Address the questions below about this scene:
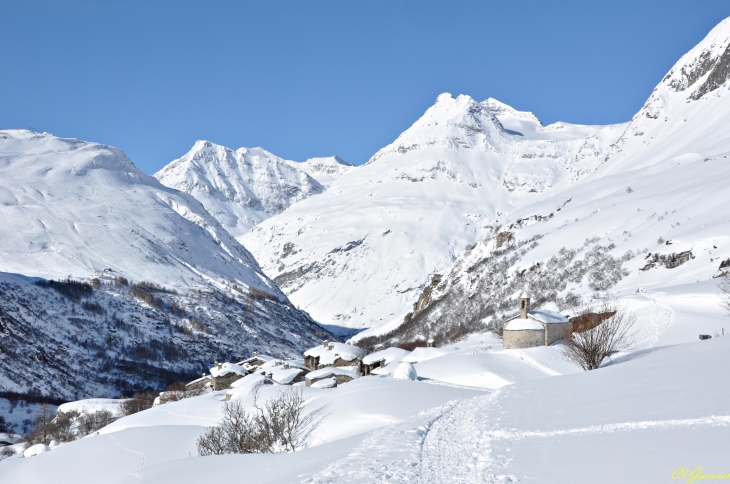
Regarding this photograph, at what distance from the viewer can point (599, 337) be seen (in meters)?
46.7

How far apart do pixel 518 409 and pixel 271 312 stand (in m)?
168

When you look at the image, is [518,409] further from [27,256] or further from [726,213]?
[27,256]

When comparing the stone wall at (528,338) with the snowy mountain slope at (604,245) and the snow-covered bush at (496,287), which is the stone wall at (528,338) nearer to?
the snow-covered bush at (496,287)

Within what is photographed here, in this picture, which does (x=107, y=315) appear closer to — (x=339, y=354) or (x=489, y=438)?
(x=339, y=354)

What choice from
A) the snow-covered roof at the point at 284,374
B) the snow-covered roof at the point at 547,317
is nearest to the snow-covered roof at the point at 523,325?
the snow-covered roof at the point at 547,317

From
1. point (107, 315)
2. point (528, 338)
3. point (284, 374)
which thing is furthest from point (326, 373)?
point (107, 315)

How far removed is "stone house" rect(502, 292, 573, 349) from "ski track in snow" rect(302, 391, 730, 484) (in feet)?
127

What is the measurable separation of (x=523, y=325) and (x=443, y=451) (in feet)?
147

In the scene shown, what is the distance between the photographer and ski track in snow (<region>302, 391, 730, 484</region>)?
15797mm

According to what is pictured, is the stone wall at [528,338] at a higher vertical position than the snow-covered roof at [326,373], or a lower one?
higher

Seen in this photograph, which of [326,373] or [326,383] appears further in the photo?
[326,373]

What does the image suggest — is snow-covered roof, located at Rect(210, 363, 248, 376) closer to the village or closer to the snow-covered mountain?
the village

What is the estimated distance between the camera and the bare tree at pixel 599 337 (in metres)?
45.8

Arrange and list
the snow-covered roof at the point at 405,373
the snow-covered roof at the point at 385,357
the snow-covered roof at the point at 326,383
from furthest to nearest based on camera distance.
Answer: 1. the snow-covered roof at the point at 385,357
2. the snow-covered roof at the point at 326,383
3. the snow-covered roof at the point at 405,373
